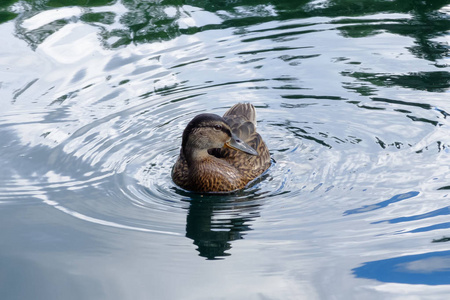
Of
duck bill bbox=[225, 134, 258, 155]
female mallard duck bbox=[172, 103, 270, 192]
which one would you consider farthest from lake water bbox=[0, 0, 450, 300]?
duck bill bbox=[225, 134, 258, 155]

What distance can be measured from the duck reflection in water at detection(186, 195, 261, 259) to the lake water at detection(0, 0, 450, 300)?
2cm

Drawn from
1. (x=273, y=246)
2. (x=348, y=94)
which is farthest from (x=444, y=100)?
(x=273, y=246)

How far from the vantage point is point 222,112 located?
915cm

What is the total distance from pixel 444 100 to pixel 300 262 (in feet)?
12.8

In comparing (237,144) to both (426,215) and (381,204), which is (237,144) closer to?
(381,204)

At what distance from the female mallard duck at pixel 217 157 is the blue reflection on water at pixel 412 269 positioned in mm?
2169

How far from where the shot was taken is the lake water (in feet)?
19.0

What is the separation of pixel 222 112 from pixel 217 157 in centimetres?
131

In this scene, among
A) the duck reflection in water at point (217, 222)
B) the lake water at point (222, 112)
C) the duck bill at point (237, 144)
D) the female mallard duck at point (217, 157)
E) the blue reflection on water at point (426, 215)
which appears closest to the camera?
the lake water at point (222, 112)

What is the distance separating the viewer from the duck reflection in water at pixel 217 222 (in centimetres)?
625

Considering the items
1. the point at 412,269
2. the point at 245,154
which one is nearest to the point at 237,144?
the point at 245,154

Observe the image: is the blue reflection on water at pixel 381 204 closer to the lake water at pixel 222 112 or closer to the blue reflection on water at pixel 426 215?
the lake water at pixel 222 112

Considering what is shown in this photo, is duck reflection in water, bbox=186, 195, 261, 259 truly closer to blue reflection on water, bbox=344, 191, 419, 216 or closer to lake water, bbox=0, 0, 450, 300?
lake water, bbox=0, 0, 450, 300

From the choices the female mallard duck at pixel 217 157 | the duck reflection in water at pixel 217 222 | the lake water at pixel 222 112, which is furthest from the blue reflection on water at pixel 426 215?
the female mallard duck at pixel 217 157
